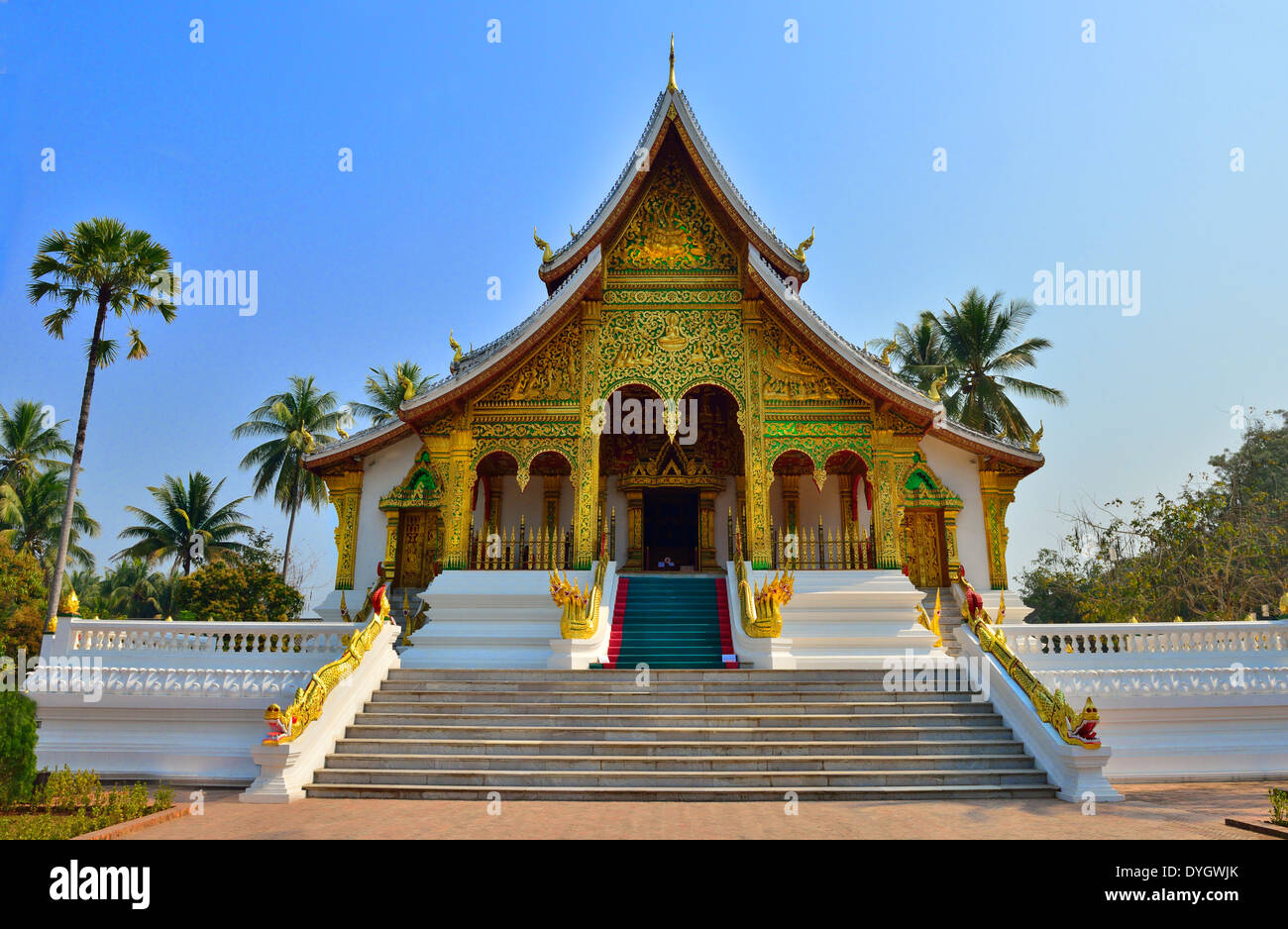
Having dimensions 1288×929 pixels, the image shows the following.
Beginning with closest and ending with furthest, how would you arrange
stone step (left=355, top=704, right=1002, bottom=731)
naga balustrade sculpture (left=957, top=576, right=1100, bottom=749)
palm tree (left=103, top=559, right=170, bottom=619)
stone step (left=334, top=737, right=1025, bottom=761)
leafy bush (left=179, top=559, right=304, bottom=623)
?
1. naga balustrade sculpture (left=957, top=576, right=1100, bottom=749)
2. stone step (left=334, top=737, right=1025, bottom=761)
3. stone step (left=355, top=704, right=1002, bottom=731)
4. leafy bush (left=179, top=559, right=304, bottom=623)
5. palm tree (left=103, top=559, right=170, bottom=619)

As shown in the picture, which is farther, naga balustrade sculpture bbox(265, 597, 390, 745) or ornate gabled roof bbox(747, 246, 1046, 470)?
ornate gabled roof bbox(747, 246, 1046, 470)

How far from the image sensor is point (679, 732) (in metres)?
8.08

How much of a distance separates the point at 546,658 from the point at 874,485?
6.46 metres

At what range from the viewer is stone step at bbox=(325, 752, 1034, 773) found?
745 cm

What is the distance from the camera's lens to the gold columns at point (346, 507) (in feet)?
49.6

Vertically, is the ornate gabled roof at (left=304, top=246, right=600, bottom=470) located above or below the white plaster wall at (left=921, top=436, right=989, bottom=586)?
above

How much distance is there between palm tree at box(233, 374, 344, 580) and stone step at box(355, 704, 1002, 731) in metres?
22.7

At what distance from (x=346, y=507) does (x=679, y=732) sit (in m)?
9.69

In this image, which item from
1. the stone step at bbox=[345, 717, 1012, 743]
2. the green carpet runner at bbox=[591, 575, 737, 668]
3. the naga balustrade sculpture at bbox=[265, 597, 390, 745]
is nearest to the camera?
the naga balustrade sculpture at bbox=[265, 597, 390, 745]

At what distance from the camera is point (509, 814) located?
20.6 feet

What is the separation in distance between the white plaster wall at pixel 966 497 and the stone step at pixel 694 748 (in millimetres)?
7474

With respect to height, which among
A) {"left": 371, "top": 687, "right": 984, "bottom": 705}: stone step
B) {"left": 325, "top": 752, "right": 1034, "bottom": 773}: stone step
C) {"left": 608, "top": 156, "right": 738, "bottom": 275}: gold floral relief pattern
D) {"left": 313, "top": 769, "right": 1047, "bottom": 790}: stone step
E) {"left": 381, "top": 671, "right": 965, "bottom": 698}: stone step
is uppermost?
{"left": 608, "top": 156, "right": 738, "bottom": 275}: gold floral relief pattern

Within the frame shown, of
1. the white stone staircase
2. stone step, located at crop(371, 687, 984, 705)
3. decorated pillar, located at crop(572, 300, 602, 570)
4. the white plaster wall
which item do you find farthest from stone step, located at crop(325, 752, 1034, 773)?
the white plaster wall

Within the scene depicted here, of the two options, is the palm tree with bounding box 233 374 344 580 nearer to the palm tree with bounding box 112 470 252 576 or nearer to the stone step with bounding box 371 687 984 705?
the palm tree with bounding box 112 470 252 576
